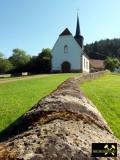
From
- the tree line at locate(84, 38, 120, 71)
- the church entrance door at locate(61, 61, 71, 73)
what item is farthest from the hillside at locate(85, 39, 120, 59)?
the church entrance door at locate(61, 61, 71, 73)

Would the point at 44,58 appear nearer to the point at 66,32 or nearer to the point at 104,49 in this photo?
the point at 66,32

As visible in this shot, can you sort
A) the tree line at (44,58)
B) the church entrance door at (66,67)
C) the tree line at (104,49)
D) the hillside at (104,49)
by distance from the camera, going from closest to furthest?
the church entrance door at (66,67), the tree line at (44,58), the tree line at (104,49), the hillside at (104,49)

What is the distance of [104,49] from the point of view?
15000 cm

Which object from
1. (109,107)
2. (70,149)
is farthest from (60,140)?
(109,107)

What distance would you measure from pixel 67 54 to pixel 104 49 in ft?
261

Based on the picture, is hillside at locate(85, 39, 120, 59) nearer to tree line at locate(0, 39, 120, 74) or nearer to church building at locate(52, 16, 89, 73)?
tree line at locate(0, 39, 120, 74)

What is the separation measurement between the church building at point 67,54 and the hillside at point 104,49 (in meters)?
68.9

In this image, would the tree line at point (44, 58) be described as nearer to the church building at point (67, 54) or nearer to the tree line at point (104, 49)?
the tree line at point (104, 49)

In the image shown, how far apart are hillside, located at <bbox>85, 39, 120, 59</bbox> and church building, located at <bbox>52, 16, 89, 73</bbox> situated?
68946mm

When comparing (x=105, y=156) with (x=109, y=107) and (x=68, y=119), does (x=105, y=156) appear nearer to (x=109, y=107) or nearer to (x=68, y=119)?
(x=68, y=119)

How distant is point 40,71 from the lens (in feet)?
247

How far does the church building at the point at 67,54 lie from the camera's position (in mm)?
71625

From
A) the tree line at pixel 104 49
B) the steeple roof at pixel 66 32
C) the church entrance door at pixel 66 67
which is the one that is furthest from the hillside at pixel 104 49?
the church entrance door at pixel 66 67

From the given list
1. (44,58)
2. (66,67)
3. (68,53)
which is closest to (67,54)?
(68,53)
